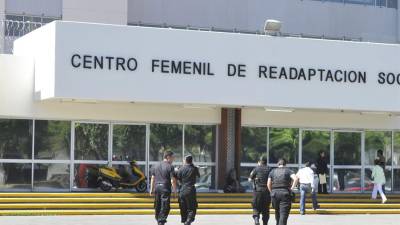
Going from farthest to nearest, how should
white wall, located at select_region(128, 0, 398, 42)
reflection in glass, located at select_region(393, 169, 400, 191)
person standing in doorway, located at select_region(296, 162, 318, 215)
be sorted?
white wall, located at select_region(128, 0, 398, 42) < reflection in glass, located at select_region(393, 169, 400, 191) < person standing in doorway, located at select_region(296, 162, 318, 215)

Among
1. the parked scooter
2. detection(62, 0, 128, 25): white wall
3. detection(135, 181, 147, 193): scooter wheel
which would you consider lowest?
detection(135, 181, 147, 193): scooter wheel

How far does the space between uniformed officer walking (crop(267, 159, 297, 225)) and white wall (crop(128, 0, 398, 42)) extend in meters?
18.2

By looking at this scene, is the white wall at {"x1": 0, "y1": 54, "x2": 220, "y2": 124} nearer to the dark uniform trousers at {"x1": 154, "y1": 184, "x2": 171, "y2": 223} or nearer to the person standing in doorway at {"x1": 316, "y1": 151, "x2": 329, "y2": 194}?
the person standing in doorway at {"x1": 316, "y1": 151, "x2": 329, "y2": 194}

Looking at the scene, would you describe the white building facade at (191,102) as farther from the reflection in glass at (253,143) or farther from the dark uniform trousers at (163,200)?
the dark uniform trousers at (163,200)

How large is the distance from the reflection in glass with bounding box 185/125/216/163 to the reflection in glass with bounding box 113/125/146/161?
143 centimetres

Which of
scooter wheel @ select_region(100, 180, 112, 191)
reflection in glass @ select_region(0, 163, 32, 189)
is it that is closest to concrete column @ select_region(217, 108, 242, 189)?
scooter wheel @ select_region(100, 180, 112, 191)

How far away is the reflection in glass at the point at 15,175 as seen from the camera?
23.0 meters

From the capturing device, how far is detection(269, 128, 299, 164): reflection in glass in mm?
26094

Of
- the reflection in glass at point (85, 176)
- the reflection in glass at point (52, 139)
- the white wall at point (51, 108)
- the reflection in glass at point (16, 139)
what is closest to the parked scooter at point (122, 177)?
the reflection in glass at point (85, 176)

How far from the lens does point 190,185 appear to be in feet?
56.4

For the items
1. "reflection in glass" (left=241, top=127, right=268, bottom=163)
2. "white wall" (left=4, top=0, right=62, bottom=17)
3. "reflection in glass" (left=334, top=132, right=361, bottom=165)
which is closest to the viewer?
"reflection in glass" (left=241, top=127, right=268, bottom=163)

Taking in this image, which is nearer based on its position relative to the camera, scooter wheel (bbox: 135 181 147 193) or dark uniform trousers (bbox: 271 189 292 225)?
dark uniform trousers (bbox: 271 189 292 225)

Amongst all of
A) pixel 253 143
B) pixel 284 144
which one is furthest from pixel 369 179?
pixel 253 143

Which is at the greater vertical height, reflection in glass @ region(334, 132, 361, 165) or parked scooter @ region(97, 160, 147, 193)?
reflection in glass @ region(334, 132, 361, 165)
